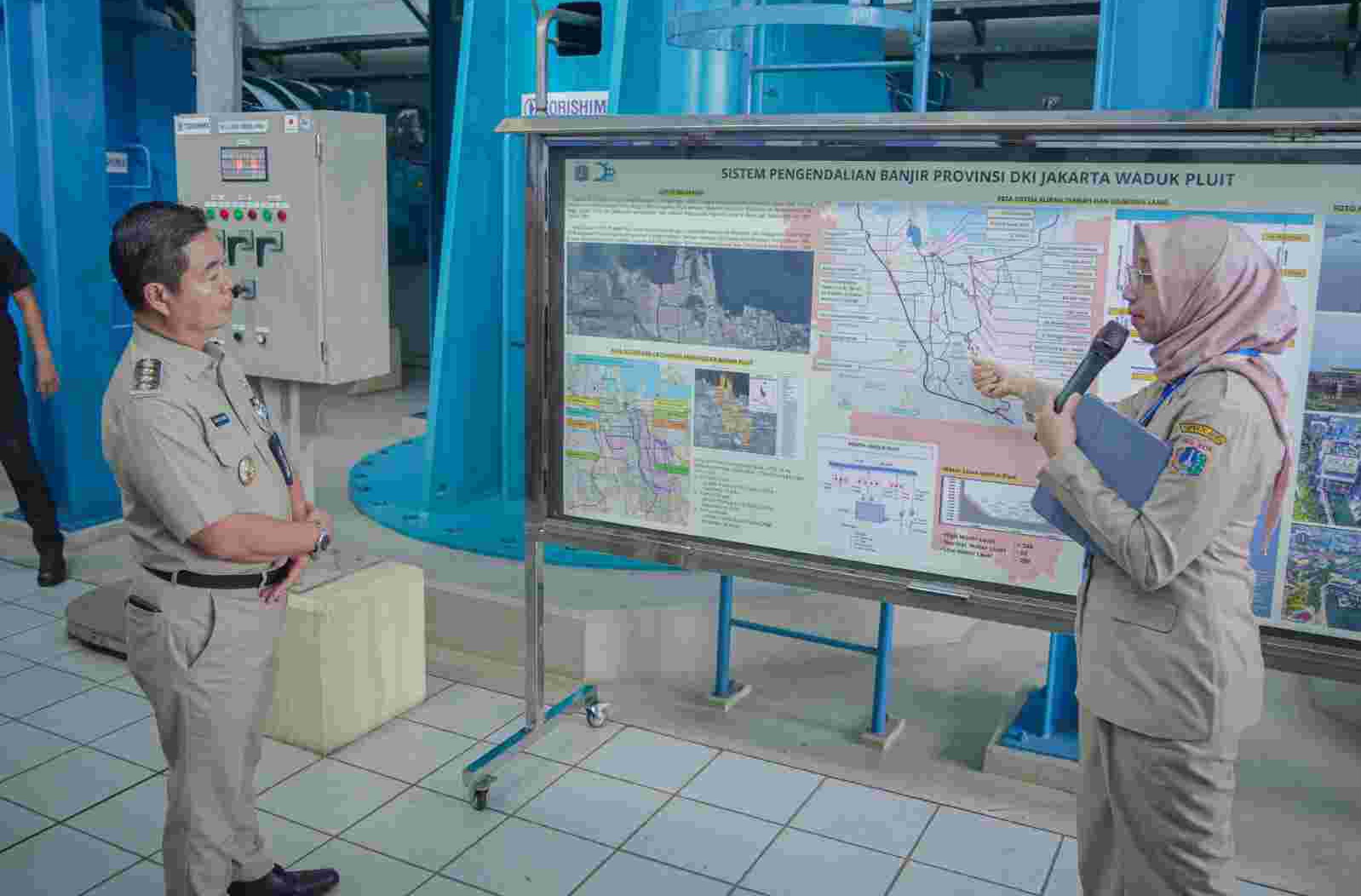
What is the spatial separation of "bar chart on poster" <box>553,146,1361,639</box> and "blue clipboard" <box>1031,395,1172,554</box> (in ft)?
1.92

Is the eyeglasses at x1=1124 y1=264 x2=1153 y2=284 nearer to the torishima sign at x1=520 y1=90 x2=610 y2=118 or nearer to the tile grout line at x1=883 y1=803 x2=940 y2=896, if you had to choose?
the tile grout line at x1=883 y1=803 x2=940 y2=896

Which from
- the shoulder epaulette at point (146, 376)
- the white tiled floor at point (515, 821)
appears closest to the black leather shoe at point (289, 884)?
the white tiled floor at point (515, 821)

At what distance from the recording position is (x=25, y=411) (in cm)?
472

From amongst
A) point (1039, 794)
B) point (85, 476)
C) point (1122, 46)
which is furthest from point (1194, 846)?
point (85, 476)

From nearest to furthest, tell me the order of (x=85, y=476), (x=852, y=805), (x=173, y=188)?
(x=852, y=805)
(x=85, y=476)
(x=173, y=188)

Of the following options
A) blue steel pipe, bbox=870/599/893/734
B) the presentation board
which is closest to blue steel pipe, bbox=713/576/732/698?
blue steel pipe, bbox=870/599/893/734

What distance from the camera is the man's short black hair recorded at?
7.21 feet

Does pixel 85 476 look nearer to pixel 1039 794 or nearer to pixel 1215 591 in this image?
pixel 1039 794

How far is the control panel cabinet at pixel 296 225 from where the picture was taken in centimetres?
345

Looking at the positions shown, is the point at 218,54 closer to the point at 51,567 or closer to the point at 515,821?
the point at 51,567

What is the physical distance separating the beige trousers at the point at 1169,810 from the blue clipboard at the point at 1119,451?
0.35m

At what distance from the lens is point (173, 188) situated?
6.36 meters

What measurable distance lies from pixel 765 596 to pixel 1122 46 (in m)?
2.22

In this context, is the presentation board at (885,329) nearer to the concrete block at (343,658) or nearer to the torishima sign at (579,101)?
the concrete block at (343,658)
